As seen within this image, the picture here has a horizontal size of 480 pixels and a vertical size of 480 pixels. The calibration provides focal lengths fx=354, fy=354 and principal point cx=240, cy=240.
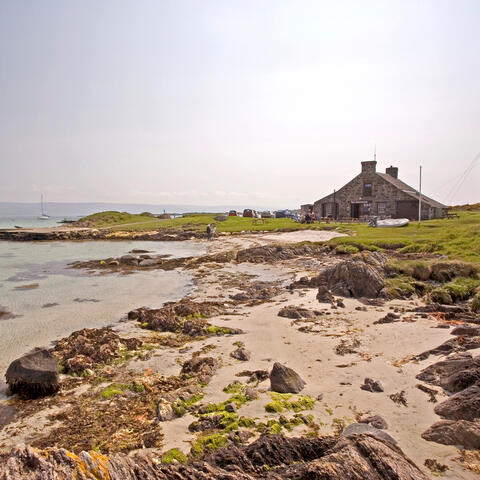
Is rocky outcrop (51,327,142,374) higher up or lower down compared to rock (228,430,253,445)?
lower down

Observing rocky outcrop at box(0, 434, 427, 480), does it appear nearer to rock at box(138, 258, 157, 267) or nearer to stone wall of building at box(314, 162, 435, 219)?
rock at box(138, 258, 157, 267)

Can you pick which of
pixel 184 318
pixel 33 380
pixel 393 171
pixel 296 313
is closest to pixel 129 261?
pixel 184 318

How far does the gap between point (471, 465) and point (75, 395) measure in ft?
23.4

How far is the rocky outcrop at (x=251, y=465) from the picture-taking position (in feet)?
10.6

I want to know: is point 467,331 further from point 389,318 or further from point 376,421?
point 376,421

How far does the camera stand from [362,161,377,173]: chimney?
52.7 metres

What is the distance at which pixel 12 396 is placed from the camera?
7.60 meters

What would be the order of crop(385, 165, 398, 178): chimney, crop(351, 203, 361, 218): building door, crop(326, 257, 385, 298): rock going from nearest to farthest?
1. crop(326, 257, 385, 298): rock
2. crop(351, 203, 361, 218): building door
3. crop(385, 165, 398, 178): chimney

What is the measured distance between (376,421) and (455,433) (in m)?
1.11

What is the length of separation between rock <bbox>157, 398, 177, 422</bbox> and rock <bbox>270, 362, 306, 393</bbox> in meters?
2.03

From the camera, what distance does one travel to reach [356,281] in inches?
582

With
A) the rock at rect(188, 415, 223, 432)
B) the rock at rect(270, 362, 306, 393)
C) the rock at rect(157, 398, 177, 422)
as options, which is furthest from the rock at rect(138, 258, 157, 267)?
the rock at rect(188, 415, 223, 432)

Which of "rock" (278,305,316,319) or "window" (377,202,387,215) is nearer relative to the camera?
"rock" (278,305,316,319)

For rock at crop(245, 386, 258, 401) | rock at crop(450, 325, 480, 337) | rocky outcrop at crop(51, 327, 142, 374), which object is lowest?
rocky outcrop at crop(51, 327, 142, 374)
